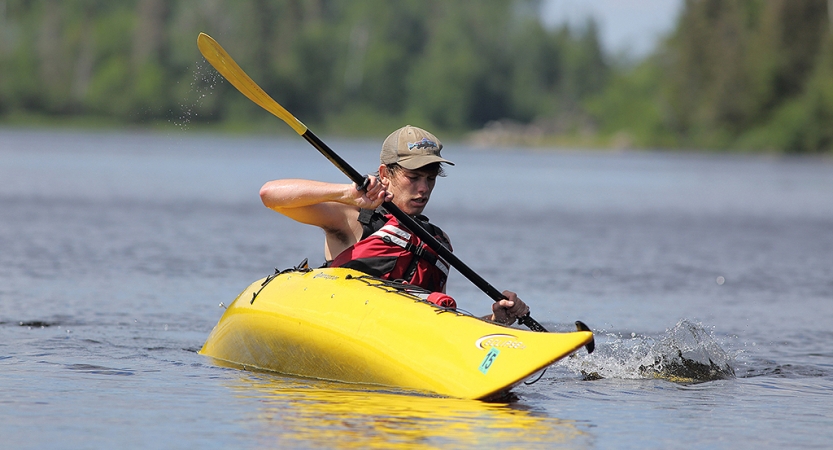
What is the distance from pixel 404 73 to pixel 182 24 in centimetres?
1591

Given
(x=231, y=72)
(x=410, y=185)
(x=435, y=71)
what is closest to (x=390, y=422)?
(x=410, y=185)

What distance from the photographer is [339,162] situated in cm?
695

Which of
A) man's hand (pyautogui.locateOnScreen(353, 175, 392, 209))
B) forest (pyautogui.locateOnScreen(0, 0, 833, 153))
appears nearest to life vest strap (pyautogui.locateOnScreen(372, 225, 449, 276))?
man's hand (pyautogui.locateOnScreen(353, 175, 392, 209))

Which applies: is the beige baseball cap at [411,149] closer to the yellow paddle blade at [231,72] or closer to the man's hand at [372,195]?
the man's hand at [372,195]

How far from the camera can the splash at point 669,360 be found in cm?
763

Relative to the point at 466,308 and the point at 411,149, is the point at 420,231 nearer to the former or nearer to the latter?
the point at 411,149

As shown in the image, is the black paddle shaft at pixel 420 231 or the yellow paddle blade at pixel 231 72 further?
the yellow paddle blade at pixel 231 72

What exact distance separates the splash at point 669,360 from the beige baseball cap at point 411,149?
5.83 ft

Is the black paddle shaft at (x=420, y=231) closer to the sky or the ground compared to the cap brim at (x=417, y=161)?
closer to the ground

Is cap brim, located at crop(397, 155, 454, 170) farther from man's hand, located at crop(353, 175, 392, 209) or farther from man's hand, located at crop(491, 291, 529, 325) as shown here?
man's hand, located at crop(491, 291, 529, 325)

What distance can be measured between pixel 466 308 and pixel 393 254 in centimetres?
352

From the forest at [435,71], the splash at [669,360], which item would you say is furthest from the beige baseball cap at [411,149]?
the forest at [435,71]

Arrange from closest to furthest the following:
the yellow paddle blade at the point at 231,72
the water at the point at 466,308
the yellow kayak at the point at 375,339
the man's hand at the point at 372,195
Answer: the water at the point at 466,308 → the yellow kayak at the point at 375,339 → the man's hand at the point at 372,195 → the yellow paddle blade at the point at 231,72

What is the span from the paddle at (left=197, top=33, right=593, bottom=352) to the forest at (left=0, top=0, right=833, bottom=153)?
5150 centimetres
